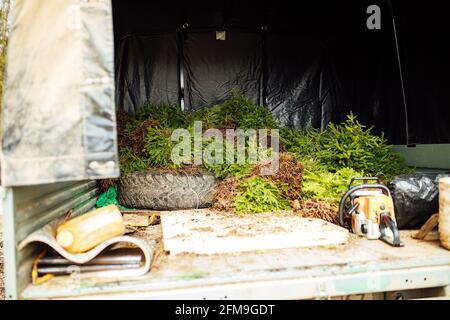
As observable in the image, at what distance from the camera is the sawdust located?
10.8 feet

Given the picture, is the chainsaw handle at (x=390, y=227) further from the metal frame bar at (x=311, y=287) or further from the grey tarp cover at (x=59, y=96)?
the grey tarp cover at (x=59, y=96)

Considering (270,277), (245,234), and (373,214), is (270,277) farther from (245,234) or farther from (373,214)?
(373,214)

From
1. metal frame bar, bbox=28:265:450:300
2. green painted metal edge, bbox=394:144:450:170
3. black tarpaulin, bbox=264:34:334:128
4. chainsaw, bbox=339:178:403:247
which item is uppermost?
black tarpaulin, bbox=264:34:334:128

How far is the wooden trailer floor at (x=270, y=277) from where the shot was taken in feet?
6.34

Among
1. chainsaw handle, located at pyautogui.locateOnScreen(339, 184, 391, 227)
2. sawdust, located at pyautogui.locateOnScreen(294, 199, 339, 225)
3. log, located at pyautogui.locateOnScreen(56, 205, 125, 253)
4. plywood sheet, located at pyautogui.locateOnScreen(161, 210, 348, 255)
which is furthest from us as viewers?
sawdust, located at pyautogui.locateOnScreen(294, 199, 339, 225)

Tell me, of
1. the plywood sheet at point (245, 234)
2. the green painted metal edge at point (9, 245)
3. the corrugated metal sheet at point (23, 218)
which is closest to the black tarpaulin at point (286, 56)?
the plywood sheet at point (245, 234)

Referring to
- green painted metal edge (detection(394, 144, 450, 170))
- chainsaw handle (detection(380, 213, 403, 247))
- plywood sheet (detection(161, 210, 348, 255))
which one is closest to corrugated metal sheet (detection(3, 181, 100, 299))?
plywood sheet (detection(161, 210, 348, 255))

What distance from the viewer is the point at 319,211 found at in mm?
3324

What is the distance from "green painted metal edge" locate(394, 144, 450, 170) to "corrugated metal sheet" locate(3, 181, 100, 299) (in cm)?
425

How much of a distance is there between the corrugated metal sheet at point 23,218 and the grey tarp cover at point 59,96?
0.55ft

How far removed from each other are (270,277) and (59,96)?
1706 mm

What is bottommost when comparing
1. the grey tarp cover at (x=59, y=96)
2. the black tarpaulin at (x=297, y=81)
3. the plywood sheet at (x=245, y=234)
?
the plywood sheet at (x=245, y=234)

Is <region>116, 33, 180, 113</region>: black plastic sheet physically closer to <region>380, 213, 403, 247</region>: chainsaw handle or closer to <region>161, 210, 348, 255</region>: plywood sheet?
<region>161, 210, 348, 255</region>: plywood sheet

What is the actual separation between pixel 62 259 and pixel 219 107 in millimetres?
3628
